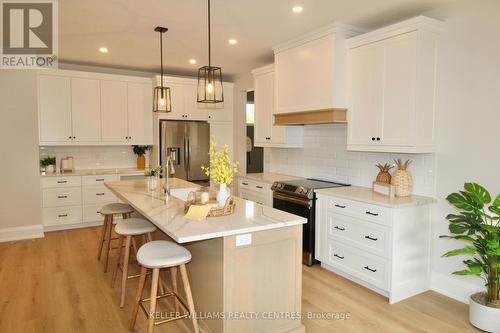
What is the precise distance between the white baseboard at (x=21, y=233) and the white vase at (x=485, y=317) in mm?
5334

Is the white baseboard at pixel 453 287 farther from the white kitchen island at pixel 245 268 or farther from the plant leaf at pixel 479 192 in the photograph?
the white kitchen island at pixel 245 268

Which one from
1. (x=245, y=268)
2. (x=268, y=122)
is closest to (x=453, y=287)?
(x=245, y=268)

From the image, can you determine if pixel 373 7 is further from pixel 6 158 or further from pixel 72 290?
pixel 6 158

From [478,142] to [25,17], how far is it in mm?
4431

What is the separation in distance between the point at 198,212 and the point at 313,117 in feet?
6.99

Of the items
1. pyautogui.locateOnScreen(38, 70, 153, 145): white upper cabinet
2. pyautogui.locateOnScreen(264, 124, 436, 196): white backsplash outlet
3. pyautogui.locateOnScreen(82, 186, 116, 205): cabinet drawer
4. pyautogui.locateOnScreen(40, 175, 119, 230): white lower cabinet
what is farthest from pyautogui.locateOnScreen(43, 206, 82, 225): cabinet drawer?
pyautogui.locateOnScreen(264, 124, 436, 196): white backsplash outlet

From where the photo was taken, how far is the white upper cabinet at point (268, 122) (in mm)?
4957

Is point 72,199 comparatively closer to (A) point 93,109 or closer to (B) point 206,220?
(A) point 93,109

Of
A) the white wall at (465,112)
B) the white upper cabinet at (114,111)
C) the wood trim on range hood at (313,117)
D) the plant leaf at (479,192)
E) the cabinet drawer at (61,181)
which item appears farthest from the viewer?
the white upper cabinet at (114,111)

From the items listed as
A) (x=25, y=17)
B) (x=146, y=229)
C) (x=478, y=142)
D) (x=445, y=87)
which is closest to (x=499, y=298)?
(x=478, y=142)

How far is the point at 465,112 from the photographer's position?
10.4 ft

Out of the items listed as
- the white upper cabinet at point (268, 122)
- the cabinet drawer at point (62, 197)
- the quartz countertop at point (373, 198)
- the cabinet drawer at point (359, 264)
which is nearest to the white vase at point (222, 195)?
the quartz countertop at point (373, 198)

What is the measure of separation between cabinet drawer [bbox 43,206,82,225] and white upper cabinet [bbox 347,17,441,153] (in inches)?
173

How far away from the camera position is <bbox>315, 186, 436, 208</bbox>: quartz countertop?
3178 millimetres
